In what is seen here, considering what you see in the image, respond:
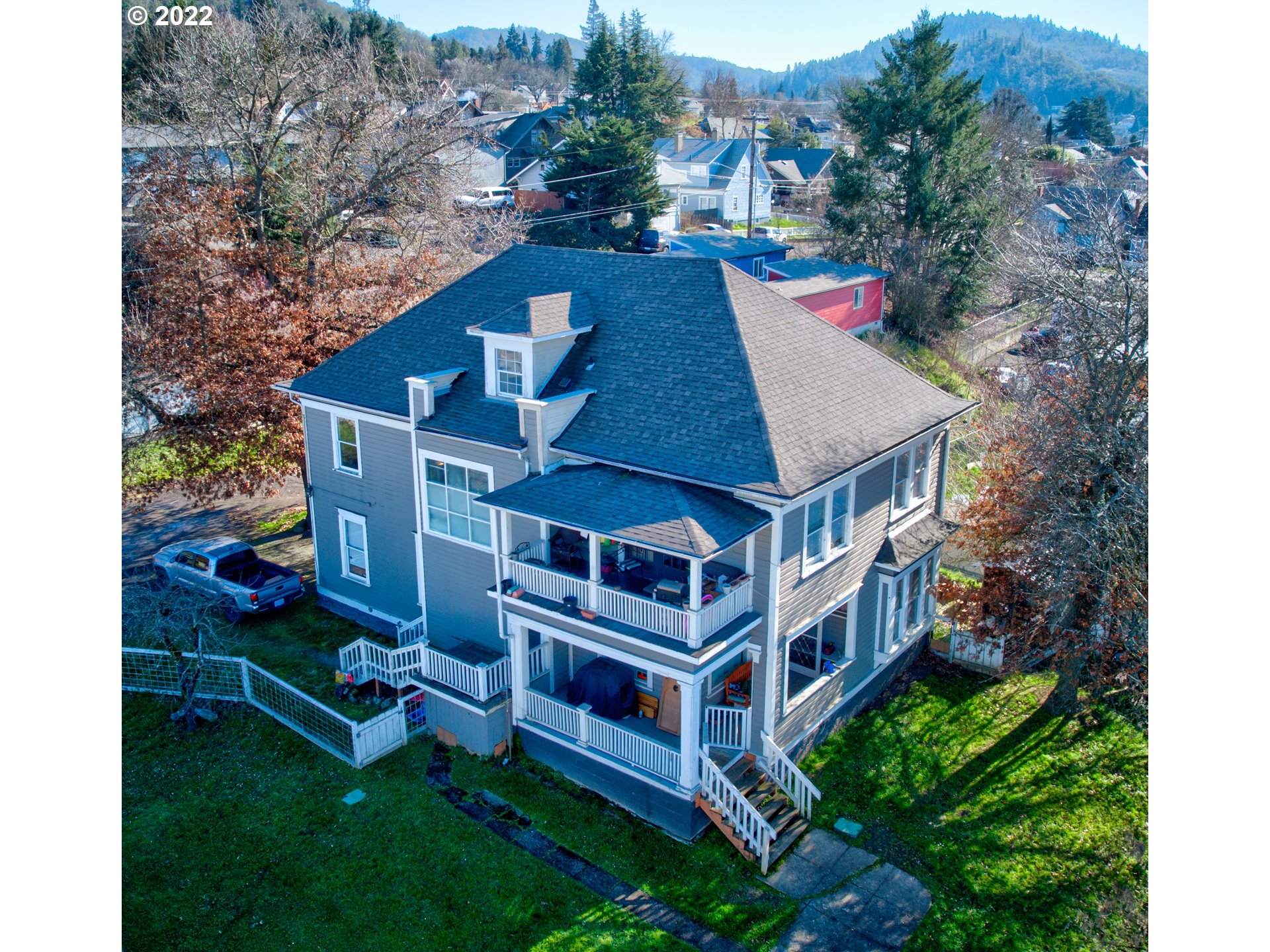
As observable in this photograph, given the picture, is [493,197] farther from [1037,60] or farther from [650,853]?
[1037,60]

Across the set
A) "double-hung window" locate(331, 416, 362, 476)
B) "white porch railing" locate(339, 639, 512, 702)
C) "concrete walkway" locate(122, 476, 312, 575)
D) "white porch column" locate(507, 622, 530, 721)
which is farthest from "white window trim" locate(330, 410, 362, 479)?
"white porch column" locate(507, 622, 530, 721)

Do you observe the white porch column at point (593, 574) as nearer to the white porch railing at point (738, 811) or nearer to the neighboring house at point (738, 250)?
the white porch railing at point (738, 811)

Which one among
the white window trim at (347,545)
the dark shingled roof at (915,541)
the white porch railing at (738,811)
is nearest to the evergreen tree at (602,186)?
the white window trim at (347,545)

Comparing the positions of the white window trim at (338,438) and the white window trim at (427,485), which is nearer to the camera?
the white window trim at (427,485)

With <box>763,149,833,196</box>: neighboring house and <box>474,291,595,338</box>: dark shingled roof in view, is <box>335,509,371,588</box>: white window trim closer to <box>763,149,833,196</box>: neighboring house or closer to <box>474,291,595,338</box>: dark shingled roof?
<box>474,291,595,338</box>: dark shingled roof

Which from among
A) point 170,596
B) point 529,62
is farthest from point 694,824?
point 529,62
